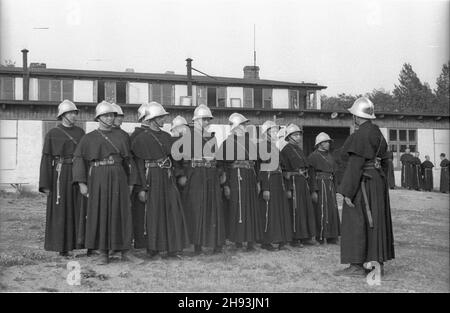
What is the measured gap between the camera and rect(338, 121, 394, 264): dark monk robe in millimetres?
6453

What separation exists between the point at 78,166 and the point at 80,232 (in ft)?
3.26

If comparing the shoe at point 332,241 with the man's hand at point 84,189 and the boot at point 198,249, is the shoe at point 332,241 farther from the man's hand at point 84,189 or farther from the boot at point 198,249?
the man's hand at point 84,189

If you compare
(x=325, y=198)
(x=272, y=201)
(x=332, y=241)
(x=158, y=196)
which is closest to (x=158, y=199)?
(x=158, y=196)

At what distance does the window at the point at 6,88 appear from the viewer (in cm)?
2892

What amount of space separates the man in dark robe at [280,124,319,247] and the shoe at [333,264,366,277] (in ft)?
8.12

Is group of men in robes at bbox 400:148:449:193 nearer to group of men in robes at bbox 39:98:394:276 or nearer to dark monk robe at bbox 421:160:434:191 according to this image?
dark monk robe at bbox 421:160:434:191

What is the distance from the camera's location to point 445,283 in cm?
619

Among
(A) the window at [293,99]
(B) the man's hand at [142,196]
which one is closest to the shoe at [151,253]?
(B) the man's hand at [142,196]

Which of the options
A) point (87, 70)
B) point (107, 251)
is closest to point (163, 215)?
point (107, 251)

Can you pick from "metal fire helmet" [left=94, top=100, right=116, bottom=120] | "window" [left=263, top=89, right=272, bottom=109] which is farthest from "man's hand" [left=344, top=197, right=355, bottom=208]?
"window" [left=263, top=89, right=272, bottom=109]

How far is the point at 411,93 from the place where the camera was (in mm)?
56250

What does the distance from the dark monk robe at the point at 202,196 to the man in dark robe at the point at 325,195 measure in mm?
2205
